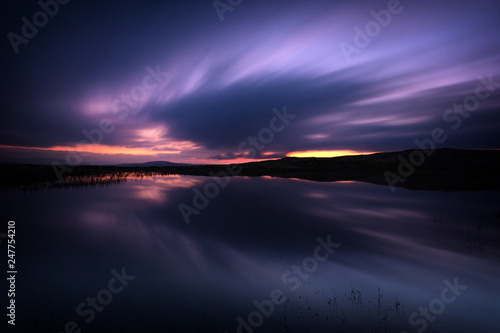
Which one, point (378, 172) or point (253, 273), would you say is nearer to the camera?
point (253, 273)

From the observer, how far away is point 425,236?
11047 millimetres

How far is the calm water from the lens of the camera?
4992mm

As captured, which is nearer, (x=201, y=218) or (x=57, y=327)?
(x=57, y=327)

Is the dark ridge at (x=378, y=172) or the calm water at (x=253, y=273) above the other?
the dark ridge at (x=378, y=172)

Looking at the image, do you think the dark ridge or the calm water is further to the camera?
the dark ridge

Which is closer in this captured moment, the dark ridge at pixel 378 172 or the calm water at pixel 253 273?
the calm water at pixel 253 273

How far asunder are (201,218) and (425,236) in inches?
505

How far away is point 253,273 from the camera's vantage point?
7.17 m

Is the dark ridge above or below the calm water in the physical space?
above

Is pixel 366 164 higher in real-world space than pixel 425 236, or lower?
higher

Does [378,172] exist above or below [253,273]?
above

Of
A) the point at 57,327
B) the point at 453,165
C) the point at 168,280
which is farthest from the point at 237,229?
the point at 453,165

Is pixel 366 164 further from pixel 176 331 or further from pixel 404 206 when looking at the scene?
pixel 176 331

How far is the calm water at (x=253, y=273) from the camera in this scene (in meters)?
4.99
